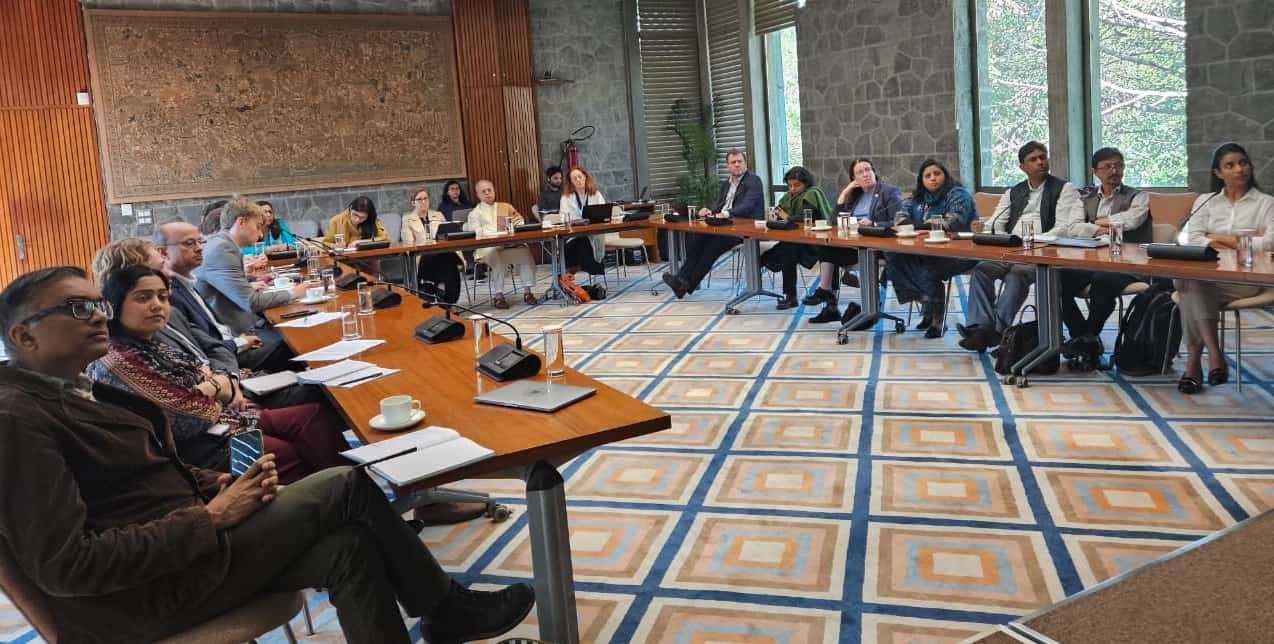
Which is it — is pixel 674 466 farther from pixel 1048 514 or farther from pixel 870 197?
pixel 870 197

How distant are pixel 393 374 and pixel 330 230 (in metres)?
5.98

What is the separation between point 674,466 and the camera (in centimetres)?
412

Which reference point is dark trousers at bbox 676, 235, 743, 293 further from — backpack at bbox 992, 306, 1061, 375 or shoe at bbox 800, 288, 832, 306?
backpack at bbox 992, 306, 1061, 375

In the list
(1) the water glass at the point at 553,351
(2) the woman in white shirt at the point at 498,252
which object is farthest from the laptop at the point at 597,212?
(1) the water glass at the point at 553,351

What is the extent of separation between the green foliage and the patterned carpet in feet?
21.1

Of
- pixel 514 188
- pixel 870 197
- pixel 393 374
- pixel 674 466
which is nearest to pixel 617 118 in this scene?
pixel 514 188

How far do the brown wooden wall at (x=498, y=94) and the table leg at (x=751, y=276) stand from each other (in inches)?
171

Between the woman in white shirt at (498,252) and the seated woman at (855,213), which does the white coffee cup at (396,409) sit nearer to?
the seated woman at (855,213)

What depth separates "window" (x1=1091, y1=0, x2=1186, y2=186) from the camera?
22.8 ft

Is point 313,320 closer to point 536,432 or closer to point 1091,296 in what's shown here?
point 536,432

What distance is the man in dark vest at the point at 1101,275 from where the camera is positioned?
519 cm

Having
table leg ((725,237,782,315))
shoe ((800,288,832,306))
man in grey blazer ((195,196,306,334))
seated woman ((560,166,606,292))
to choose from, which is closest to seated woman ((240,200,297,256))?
seated woman ((560,166,606,292))

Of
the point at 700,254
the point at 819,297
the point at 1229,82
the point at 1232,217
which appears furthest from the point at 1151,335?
the point at 700,254

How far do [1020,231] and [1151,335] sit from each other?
34.2 inches
